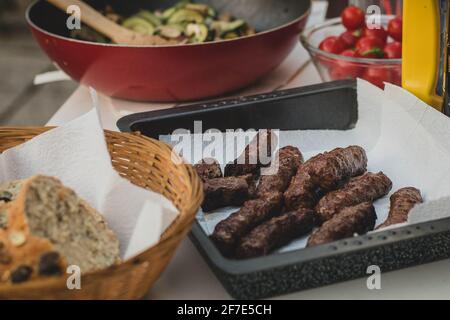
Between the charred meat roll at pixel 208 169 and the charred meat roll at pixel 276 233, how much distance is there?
21cm

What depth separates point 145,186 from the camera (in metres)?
1.16

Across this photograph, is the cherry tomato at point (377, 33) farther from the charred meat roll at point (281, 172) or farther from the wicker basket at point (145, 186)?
the wicker basket at point (145, 186)

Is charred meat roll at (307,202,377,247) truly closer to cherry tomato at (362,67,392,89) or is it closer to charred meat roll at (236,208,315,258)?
charred meat roll at (236,208,315,258)

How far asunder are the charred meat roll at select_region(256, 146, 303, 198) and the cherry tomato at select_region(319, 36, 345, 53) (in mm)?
472

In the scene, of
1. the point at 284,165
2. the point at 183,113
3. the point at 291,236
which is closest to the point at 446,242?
the point at 291,236

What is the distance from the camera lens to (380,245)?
0.98 metres

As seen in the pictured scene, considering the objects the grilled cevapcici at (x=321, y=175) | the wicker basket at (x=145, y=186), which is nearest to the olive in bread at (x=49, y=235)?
the wicker basket at (x=145, y=186)

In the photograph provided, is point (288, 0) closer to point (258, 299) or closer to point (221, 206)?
point (221, 206)

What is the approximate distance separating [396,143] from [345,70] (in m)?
0.32

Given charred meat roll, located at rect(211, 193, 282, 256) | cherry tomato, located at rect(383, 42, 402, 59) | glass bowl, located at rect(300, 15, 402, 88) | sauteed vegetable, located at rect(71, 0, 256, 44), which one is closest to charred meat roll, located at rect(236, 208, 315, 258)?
charred meat roll, located at rect(211, 193, 282, 256)

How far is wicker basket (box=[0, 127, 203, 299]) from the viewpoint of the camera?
0.81 metres

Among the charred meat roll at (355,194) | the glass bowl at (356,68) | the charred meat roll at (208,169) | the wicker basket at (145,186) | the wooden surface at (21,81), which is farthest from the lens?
the wooden surface at (21,81)

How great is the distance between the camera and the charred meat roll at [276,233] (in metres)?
1.08

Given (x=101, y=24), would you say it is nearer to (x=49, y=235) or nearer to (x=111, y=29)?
(x=111, y=29)
